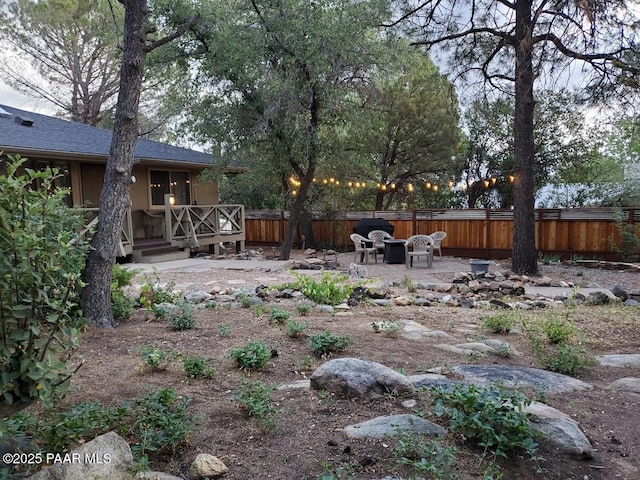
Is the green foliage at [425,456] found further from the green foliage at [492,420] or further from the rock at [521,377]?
the rock at [521,377]

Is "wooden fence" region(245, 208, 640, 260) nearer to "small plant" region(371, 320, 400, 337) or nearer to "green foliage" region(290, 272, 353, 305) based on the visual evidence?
"green foliage" region(290, 272, 353, 305)

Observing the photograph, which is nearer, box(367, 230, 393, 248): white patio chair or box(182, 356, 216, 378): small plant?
box(182, 356, 216, 378): small plant

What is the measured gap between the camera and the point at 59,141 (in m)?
10.4

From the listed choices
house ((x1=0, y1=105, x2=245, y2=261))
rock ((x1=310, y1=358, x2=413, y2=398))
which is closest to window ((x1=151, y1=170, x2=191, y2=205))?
house ((x1=0, y1=105, x2=245, y2=261))

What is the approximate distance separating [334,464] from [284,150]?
33.4 ft

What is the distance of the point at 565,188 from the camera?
49.0ft

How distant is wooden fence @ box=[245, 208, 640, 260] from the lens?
37.2ft

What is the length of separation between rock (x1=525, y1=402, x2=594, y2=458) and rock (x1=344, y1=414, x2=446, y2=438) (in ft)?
1.49

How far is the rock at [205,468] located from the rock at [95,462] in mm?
241

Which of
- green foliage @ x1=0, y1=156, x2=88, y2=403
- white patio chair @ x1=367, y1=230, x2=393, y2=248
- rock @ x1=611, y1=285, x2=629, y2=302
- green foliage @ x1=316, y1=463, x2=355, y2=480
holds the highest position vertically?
green foliage @ x1=0, y1=156, x2=88, y2=403

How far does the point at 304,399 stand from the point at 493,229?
1132cm

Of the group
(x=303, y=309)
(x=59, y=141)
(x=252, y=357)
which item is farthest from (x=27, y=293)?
(x=59, y=141)

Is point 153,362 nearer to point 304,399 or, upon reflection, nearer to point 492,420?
point 304,399

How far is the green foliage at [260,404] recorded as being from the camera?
7.16 ft
